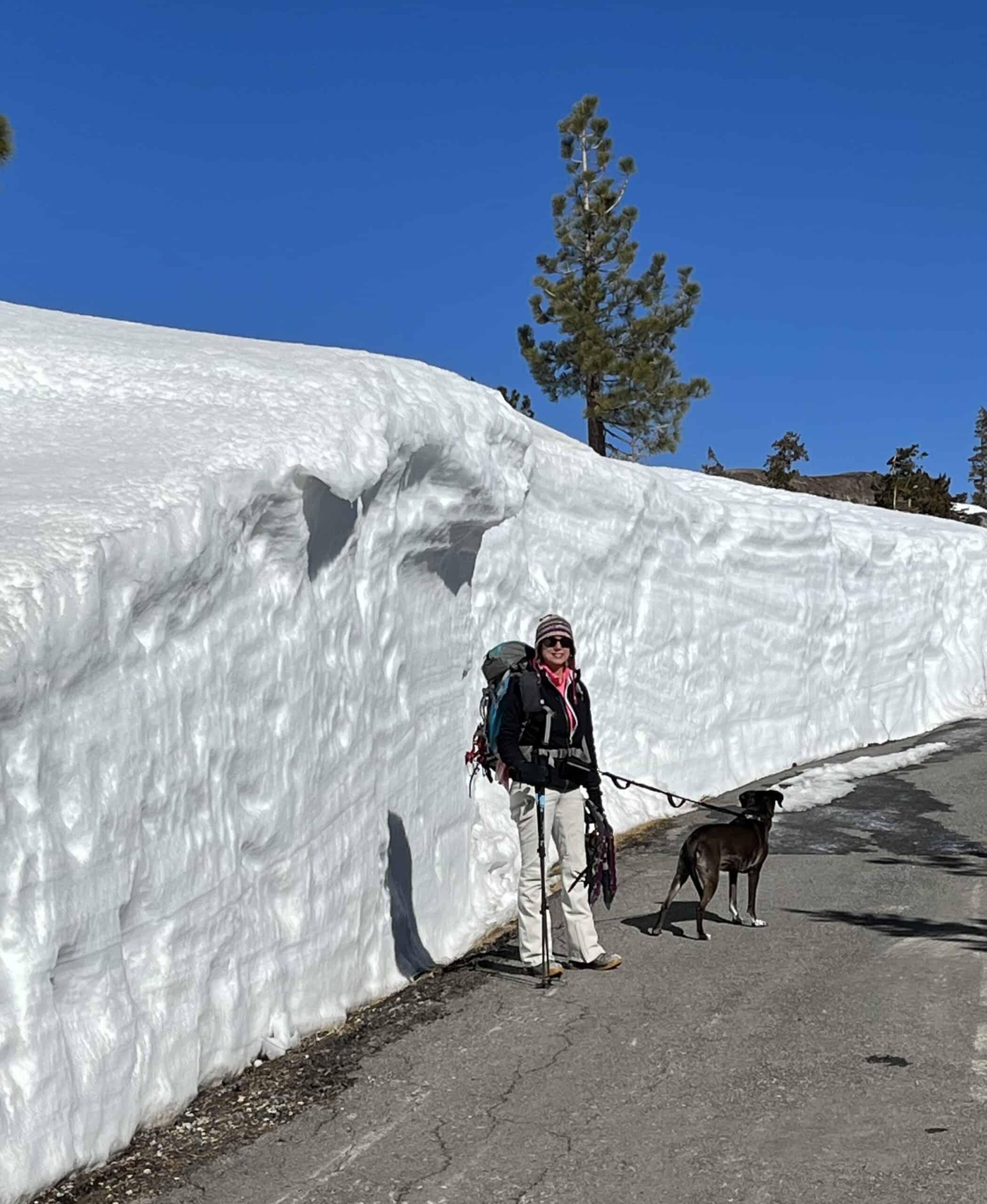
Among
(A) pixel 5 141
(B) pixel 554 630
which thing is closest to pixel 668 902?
(B) pixel 554 630

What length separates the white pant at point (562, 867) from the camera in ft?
22.4

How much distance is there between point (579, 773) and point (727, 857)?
1419 mm

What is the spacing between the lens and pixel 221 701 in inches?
226

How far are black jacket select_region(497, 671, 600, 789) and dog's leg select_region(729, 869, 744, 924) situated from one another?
1480mm

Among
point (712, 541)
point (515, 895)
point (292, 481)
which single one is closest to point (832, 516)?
point (712, 541)

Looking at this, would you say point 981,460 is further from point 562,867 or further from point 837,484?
point 562,867

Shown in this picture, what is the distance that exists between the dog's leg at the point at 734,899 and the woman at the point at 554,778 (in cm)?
107

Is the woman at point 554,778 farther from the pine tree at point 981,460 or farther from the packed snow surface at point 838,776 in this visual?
the pine tree at point 981,460

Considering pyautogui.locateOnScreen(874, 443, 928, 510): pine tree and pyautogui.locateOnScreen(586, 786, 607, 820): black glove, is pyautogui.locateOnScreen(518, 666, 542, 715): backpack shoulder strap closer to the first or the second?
pyautogui.locateOnScreen(586, 786, 607, 820): black glove

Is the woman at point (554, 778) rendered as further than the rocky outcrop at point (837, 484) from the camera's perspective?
No

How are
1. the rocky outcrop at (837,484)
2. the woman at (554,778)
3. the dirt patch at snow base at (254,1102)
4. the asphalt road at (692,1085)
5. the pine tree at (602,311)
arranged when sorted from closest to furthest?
the asphalt road at (692,1085) → the dirt patch at snow base at (254,1102) → the woman at (554,778) → the pine tree at (602,311) → the rocky outcrop at (837,484)

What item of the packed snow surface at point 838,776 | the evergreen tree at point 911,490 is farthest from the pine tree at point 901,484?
the packed snow surface at point 838,776

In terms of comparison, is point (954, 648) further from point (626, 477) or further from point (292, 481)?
point (292, 481)

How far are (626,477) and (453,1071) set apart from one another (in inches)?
394
